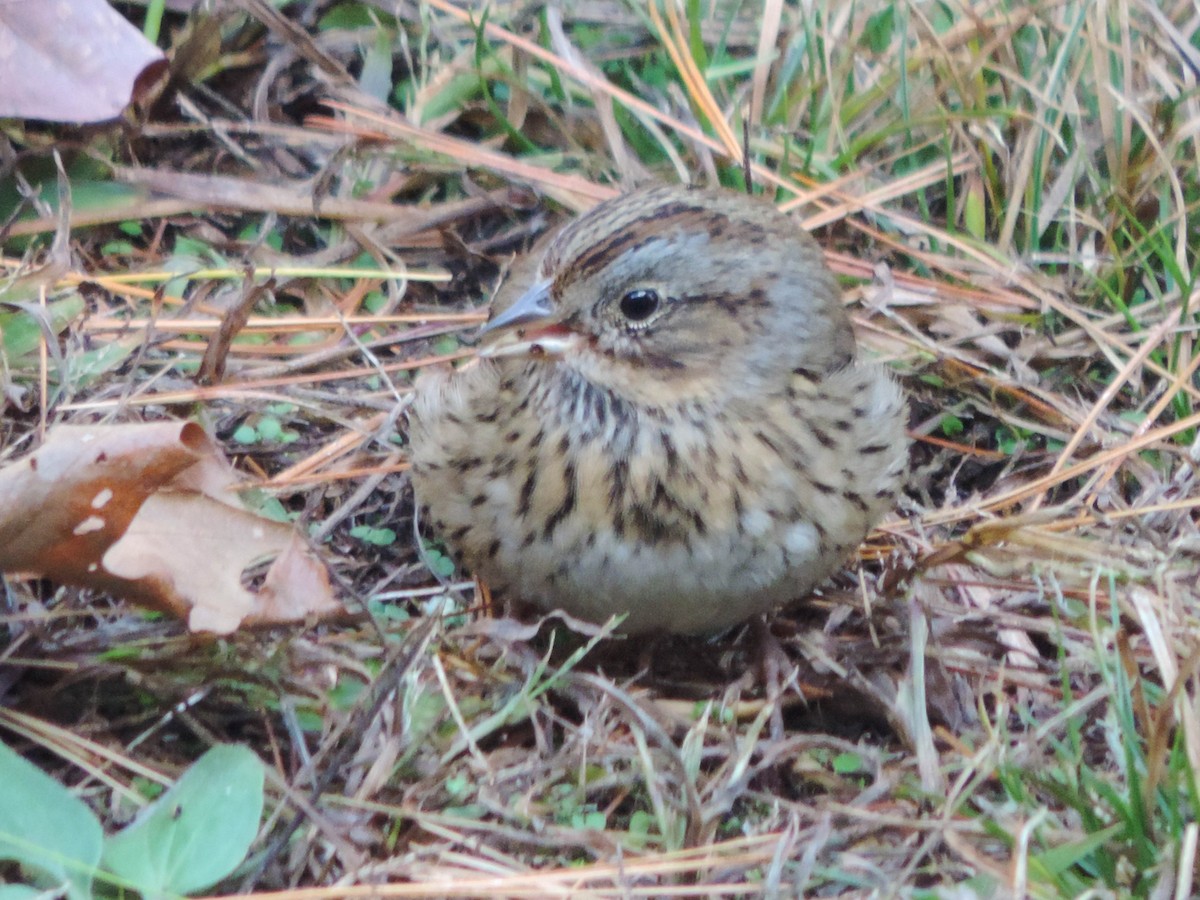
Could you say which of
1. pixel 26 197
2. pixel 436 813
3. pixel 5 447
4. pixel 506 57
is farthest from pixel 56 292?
pixel 436 813

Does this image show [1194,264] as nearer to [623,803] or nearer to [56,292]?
[623,803]

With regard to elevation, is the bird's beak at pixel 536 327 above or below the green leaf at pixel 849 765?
above

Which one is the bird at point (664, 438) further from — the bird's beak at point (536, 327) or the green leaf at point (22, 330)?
the green leaf at point (22, 330)

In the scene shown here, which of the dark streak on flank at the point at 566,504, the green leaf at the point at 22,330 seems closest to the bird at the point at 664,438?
the dark streak on flank at the point at 566,504

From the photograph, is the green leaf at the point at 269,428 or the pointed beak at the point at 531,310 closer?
the pointed beak at the point at 531,310

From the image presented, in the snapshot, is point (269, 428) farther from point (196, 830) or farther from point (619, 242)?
point (196, 830)
